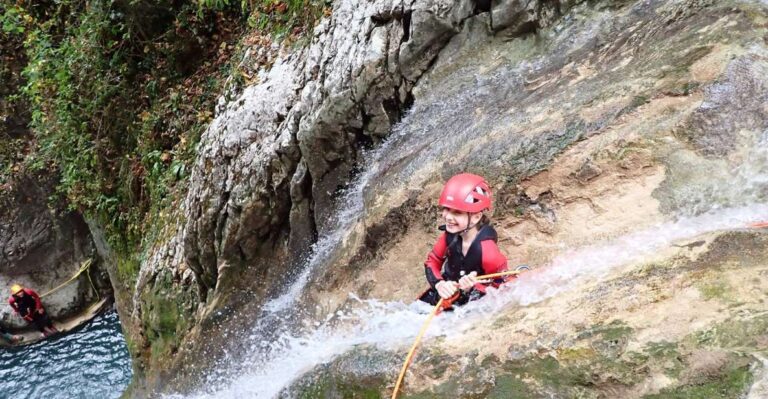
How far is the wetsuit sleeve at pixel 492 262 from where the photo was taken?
4277 millimetres

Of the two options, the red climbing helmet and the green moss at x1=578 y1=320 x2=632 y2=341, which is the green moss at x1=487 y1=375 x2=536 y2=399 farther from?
the red climbing helmet

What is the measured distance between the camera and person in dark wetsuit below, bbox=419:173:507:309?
4.20m

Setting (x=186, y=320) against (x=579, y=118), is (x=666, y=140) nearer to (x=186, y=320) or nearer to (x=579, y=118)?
(x=579, y=118)

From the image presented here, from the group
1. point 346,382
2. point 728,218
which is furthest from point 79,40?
point 728,218

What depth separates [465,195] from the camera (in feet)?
13.8

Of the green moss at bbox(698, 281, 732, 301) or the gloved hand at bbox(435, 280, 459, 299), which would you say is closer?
the green moss at bbox(698, 281, 732, 301)

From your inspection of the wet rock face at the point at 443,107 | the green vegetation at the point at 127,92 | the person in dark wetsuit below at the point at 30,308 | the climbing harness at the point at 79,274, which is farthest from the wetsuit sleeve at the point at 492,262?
the climbing harness at the point at 79,274

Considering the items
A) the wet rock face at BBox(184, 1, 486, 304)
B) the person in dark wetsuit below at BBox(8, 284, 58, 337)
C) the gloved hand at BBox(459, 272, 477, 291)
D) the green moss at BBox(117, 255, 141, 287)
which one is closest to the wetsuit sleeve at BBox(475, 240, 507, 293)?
the gloved hand at BBox(459, 272, 477, 291)

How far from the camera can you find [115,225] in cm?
1055

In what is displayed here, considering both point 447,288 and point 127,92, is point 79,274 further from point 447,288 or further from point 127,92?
point 447,288

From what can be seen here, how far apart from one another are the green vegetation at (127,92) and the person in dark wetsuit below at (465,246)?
5.65 metres

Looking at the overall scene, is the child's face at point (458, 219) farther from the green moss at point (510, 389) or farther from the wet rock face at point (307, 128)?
the wet rock face at point (307, 128)

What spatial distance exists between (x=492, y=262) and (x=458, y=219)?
0.42 metres

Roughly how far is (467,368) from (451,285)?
2.36 ft
